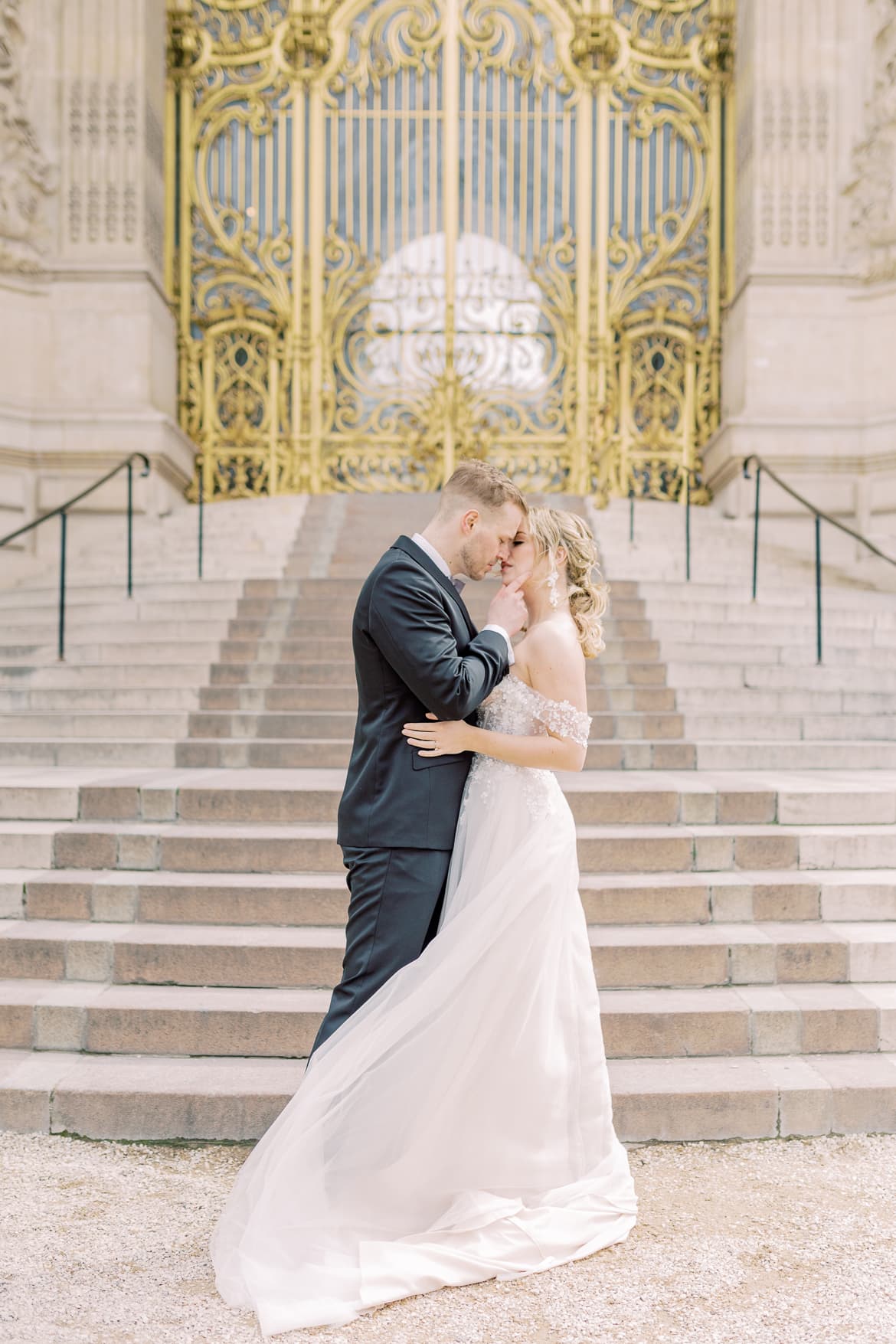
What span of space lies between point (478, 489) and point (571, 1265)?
192 cm

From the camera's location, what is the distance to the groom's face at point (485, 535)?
285 cm

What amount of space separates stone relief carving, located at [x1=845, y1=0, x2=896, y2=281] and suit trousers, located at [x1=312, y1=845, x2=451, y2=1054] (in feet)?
36.1

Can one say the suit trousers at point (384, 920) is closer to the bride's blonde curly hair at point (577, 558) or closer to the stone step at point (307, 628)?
the bride's blonde curly hair at point (577, 558)

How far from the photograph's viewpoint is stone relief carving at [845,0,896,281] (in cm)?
1159

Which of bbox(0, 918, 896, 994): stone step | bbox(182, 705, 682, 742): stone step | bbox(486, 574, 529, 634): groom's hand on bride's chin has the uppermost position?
bbox(486, 574, 529, 634): groom's hand on bride's chin

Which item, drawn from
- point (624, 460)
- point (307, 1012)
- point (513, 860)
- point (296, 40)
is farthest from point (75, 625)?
point (296, 40)

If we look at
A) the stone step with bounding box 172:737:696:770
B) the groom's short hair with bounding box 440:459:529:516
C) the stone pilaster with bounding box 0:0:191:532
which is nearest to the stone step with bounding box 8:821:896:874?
the stone step with bounding box 172:737:696:770

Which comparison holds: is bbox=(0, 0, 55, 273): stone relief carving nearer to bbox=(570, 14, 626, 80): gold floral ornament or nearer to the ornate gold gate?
the ornate gold gate

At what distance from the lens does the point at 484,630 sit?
2.82 m

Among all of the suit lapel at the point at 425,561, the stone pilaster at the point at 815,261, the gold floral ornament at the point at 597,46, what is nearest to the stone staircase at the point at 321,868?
the suit lapel at the point at 425,561

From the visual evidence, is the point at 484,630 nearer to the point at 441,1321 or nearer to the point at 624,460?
the point at 441,1321

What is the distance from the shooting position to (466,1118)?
282 centimetres

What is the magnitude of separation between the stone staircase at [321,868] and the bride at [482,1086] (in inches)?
30.9

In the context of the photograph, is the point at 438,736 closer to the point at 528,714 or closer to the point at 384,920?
the point at 528,714
